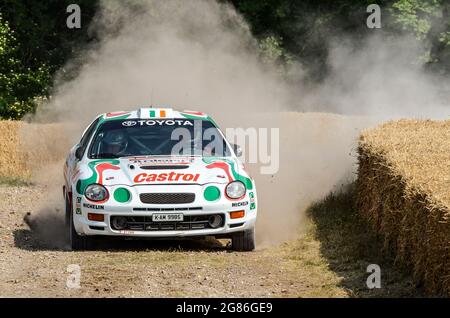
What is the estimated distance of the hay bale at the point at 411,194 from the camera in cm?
883

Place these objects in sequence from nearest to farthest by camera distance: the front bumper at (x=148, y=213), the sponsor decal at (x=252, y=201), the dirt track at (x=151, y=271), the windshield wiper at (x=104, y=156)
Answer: the dirt track at (x=151, y=271) < the front bumper at (x=148, y=213) < the sponsor decal at (x=252, y=201) < the windshield wiper at (x=104, y=156)

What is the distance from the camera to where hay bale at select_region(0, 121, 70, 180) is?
72.7ft

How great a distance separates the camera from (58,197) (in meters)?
17.2

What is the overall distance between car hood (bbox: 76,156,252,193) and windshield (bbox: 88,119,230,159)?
32cm

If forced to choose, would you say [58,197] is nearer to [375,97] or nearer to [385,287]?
[385,287]

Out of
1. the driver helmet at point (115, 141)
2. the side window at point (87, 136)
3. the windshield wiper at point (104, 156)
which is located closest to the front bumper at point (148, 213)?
the windshield wiper at point (104, 156)

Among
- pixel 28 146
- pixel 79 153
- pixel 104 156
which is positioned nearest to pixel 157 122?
pixel 104 156

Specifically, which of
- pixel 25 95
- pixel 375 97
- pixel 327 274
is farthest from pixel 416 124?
pixel 25 95

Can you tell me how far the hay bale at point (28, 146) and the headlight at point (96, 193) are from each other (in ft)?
35.2

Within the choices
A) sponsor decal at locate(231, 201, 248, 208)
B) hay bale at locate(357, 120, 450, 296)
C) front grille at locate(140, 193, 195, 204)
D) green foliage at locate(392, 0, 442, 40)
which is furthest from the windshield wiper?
green foliage at locate(392, 0, 442, 40)

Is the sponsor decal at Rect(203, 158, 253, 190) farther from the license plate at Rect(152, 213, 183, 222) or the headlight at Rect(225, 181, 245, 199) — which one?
the license plate at Rect(152, 213, 183, 222)

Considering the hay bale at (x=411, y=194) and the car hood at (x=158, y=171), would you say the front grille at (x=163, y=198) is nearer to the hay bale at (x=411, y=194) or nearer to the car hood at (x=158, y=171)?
the car hood at (x=158, y=171)

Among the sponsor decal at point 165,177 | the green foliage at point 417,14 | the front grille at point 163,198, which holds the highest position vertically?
the green foliage at point 417,14

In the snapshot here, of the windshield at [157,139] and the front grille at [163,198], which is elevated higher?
the windshield at [157,139]
